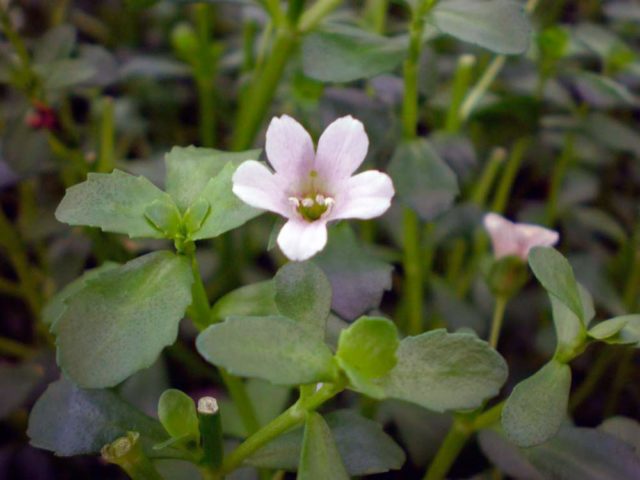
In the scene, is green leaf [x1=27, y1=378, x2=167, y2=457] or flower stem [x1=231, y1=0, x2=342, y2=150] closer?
green leaf [x1=27, y1=378, x2=167, y2=457]

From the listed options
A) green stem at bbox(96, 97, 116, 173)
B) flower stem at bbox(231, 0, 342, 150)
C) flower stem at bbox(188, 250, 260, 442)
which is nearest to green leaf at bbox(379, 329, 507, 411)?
flower stem at bbox(188, 250, 260, 442)

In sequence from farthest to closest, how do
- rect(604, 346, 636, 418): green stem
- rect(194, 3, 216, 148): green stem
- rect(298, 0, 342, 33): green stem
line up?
rect(194, 3, 216, 148): green stem → rect(604, 346, 636, 418): green stem → rect(298, 0, 342, 33): green stem

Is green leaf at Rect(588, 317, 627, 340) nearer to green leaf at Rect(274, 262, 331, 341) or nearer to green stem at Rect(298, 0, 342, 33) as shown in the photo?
green leaf at Rect(274, 262, 331, 341)

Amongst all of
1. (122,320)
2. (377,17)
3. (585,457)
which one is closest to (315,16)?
(377,17)

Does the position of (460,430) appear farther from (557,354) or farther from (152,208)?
(152,208)

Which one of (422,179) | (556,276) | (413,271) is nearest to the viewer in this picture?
(556,276)

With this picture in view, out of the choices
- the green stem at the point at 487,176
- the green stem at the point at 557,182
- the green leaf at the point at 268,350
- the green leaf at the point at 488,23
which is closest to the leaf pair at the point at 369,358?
the green leaf at the point at 268,350

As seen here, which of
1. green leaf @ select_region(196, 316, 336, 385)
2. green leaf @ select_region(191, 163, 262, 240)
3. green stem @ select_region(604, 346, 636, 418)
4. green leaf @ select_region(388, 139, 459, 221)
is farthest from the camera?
green stem @ select_region(604, 346, 636, 418)

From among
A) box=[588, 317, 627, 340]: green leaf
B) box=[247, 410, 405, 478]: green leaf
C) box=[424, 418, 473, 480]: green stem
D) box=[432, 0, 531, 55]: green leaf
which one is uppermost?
box=[432, 0, 531, 55]: green leaf
